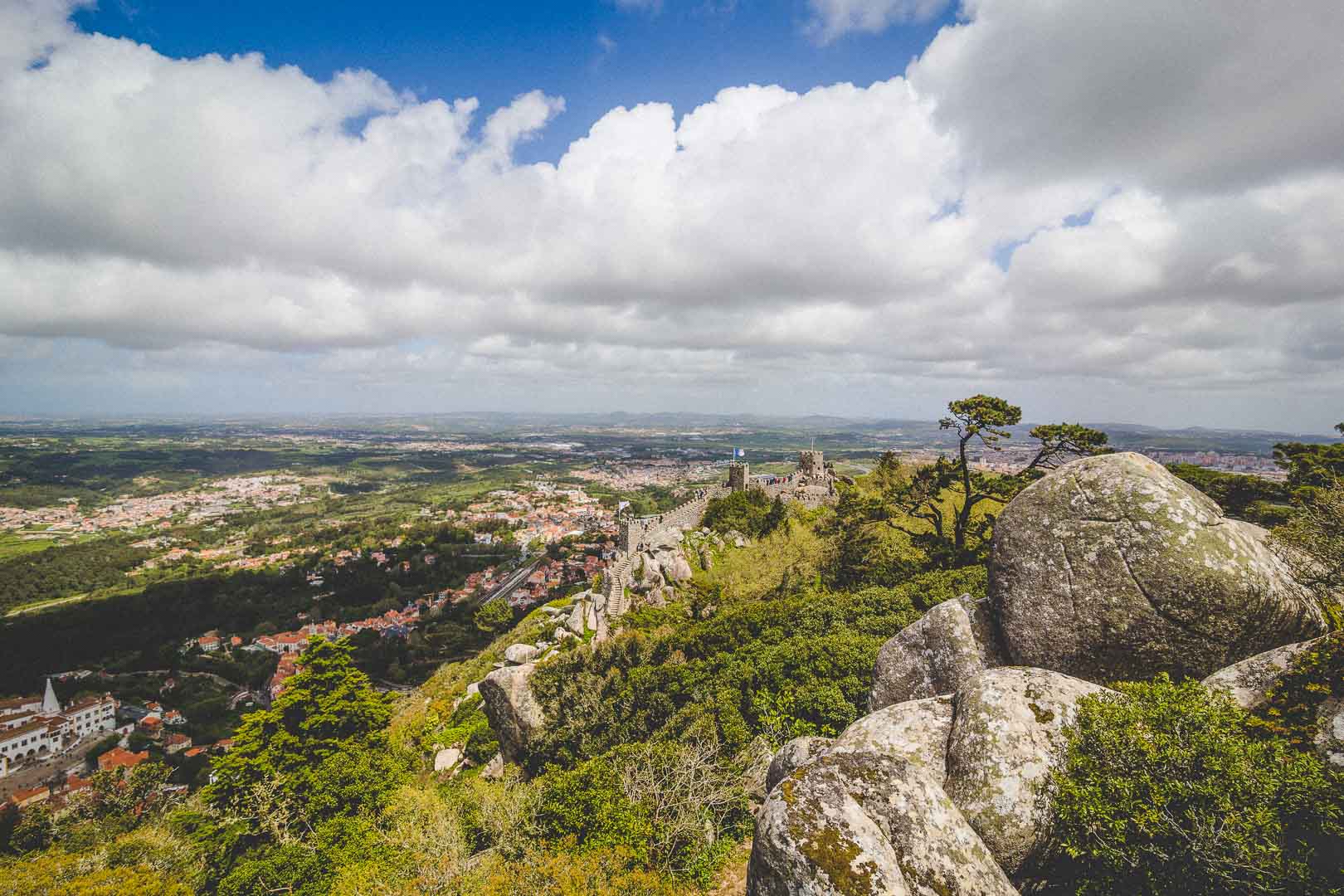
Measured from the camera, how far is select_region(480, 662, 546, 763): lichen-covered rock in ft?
60.1

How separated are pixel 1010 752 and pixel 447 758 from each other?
76.3ft

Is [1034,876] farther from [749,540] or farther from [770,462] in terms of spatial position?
[770,462]

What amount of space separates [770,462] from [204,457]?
679 ft

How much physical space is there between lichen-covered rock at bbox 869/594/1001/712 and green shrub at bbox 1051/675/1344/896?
2.53 meters

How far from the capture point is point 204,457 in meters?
187

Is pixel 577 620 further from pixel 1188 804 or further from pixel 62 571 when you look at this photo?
pixel 62 571

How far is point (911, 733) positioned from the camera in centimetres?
703

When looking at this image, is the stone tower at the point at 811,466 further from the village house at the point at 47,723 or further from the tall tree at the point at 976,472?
the village house at the point at 47,723

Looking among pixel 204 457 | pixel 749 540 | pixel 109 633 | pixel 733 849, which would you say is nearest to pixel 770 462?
pixel 749 540

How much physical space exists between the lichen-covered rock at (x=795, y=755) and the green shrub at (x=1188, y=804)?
3478mm

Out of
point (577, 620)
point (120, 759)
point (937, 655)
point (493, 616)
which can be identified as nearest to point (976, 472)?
point (937, 655)

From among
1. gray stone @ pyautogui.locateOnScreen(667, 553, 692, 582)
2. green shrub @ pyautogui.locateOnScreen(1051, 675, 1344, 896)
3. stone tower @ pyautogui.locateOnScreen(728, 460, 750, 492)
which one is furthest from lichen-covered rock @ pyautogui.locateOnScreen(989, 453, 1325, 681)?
stone tower @ pyautogui.locateOnScreen(728, 460, 750, 492)

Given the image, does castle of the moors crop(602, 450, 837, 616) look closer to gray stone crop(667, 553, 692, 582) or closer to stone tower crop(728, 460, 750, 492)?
stone tower crop(728, 460, 750, 492)

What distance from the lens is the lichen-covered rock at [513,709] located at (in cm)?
1831
